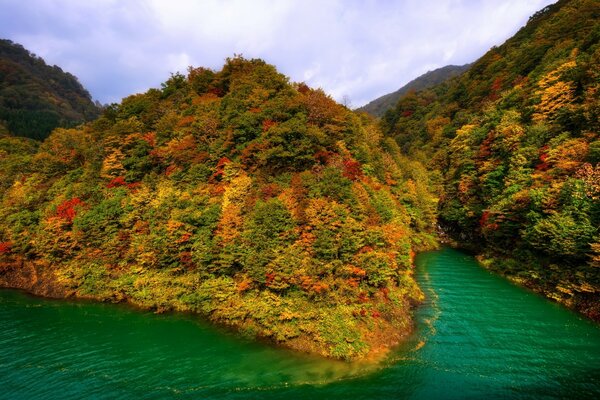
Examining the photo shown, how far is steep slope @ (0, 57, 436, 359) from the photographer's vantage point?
63.8 feet

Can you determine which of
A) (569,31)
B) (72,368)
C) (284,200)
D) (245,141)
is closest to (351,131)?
(245,141)

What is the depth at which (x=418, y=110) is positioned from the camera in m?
104

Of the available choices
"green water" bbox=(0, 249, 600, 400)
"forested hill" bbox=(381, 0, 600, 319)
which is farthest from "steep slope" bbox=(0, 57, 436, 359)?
"forested hill" bbox=(381, 0, 600, 319)

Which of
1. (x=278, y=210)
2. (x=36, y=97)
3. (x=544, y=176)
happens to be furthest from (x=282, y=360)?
(x=36, y=97)

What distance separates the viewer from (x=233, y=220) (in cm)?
2230

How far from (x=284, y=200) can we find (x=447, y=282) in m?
19.8

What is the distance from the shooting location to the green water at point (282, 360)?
1532cm

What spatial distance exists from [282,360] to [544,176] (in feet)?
92.3

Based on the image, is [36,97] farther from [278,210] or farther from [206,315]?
[278,210]

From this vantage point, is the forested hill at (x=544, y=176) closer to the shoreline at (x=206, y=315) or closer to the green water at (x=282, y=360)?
the green water at (x=282, y=360)

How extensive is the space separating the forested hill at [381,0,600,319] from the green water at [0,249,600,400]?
4173mm

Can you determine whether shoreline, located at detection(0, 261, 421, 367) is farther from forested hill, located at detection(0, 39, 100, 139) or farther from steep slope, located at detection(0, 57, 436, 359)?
forested hill, located at detection(0, 39, 100, 139)

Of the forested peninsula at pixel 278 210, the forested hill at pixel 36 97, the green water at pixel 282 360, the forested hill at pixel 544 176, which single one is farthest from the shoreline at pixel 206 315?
the forested hill at pixel 36 97

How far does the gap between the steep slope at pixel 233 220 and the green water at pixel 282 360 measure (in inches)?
64.9
